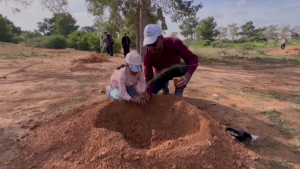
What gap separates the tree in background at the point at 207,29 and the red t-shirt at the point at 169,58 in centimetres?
3627

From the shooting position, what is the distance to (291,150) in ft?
8.53

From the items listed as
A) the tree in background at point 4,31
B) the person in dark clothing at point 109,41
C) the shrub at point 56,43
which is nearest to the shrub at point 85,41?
the shrub at point 56,43

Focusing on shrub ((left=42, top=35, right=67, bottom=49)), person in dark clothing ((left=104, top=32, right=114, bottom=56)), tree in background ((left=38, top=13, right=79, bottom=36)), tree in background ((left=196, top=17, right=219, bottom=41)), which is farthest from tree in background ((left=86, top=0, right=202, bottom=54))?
tree in background ((left=196, top=17, right=219, bottom=41))

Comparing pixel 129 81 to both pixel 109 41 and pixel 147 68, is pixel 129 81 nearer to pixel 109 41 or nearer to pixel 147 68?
pixel 147 68

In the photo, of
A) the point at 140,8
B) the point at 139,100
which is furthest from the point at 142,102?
the point at 140,8

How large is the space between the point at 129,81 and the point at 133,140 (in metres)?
0.80

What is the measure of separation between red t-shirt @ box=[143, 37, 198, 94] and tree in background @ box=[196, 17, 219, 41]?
36.3 meters

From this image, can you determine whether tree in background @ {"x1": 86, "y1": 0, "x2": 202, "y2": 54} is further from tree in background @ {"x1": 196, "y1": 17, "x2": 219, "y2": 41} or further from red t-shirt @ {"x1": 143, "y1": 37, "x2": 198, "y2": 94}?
tree in background @ {"x1": 196, "y1": 17, "x2": 219, "y2": 41}

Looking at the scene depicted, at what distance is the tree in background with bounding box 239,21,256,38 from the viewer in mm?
44266

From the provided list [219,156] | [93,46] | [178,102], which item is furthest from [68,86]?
[93,46]

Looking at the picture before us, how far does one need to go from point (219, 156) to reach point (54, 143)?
153cm

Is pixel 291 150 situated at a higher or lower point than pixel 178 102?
lower

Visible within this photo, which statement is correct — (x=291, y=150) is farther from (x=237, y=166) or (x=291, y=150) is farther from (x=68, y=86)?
(x=68, y=86)

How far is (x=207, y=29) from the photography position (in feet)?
127
